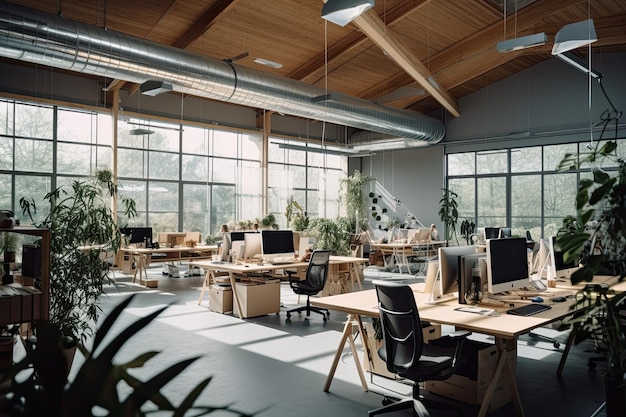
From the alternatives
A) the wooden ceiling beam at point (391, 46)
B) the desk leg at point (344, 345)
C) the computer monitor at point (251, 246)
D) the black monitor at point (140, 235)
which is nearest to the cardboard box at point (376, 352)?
the desk leg at point (344, 345)

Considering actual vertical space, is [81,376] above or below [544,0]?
below

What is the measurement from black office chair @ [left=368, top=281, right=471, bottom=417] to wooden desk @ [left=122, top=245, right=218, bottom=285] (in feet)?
24.7

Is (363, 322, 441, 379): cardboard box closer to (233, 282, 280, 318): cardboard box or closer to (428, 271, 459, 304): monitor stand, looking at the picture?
(428, 271, 459, 304): monitor stand

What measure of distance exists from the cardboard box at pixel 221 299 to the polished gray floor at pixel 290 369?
0.17m

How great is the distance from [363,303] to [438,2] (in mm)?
8223

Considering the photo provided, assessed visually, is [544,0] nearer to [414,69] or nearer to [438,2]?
[438,2]

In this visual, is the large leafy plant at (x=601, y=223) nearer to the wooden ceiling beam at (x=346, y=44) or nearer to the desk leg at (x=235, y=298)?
the desk leg at (x=235, y=298)

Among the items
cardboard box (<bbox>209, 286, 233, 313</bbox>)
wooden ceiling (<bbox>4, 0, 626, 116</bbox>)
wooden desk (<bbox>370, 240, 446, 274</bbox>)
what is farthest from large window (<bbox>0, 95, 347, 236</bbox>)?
cardboard box (<bbox>209, 286, 233, 313</bbox>)

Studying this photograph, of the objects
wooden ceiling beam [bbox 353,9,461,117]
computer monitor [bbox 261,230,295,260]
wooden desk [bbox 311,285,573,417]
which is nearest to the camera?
wooden desk [bbox 311,285,573,417]

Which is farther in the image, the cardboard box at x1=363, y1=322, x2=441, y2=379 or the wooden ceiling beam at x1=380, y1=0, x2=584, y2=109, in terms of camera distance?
the wooden ceiling beam at x1=380, y1=0, x2=584, y2=109

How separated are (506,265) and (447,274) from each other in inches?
23.0

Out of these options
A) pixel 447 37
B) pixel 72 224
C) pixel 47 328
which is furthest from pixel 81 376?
pixel 447 37

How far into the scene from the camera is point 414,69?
1040 cm

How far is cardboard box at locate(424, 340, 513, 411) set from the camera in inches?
153
